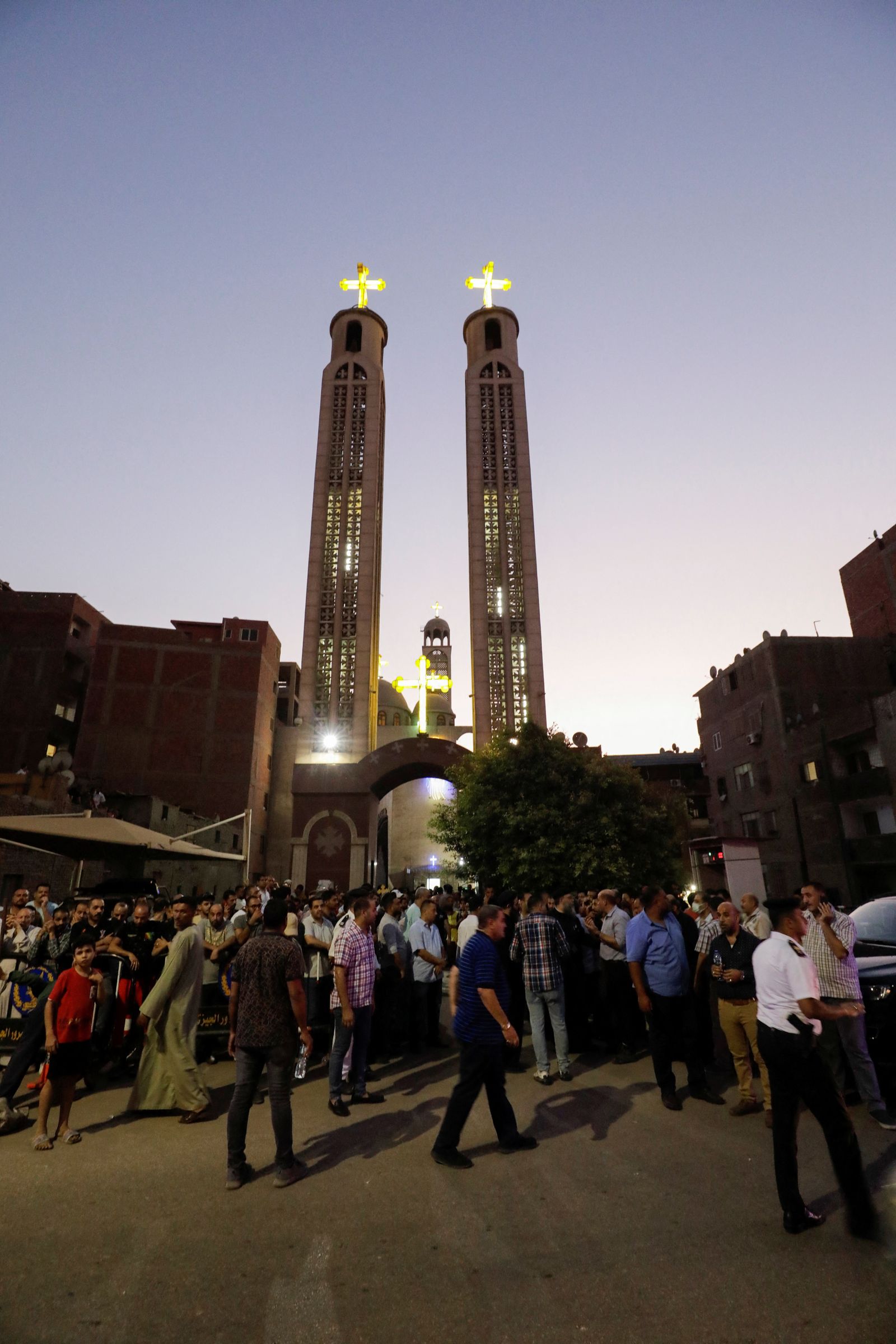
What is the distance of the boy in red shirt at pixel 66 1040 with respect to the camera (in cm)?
573

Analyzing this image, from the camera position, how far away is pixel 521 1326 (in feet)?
10.3

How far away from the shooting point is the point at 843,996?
5.88 metres

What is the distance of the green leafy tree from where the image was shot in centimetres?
2327

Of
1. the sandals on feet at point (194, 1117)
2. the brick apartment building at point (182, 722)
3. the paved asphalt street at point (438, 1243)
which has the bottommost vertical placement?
the sandals on feet at point (194, 1117)

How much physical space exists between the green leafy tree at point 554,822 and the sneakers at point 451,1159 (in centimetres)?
1833

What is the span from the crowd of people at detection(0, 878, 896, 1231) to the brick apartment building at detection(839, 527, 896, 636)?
136ft

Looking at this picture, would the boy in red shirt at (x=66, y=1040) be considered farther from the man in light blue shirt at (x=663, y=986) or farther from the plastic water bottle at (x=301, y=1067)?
the man in light blue shirt at (x=663, y=986)

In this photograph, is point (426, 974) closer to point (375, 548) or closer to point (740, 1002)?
point (740, 1002)

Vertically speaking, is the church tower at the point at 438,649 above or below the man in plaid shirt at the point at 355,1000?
above

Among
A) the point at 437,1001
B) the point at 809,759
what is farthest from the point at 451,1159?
the point at 809,759

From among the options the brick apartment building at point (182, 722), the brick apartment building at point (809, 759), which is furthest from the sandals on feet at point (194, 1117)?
the brick apartment building at point (182, 722)

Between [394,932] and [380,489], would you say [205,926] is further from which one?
[380,489]

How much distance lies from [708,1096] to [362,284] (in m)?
85.0

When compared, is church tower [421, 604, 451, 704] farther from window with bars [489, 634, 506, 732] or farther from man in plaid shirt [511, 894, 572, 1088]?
man in plaid shirt [511, 894, 572, 1088]
